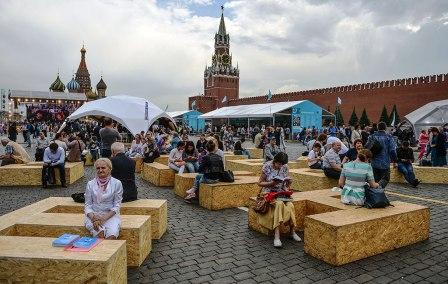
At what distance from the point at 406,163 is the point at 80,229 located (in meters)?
8.66

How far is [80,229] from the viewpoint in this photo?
4234 mm

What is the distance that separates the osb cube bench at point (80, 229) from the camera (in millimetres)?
4211

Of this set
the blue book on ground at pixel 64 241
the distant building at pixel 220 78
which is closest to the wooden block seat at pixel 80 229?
the blue book on ground at pixel 64 241

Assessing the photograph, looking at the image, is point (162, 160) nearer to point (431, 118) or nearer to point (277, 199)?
point (277, 199)

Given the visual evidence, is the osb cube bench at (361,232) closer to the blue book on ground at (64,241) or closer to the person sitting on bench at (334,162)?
the blue book on ground at (64,241)

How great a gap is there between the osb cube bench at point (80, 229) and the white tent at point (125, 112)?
1392 cm

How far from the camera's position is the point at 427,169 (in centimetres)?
1002

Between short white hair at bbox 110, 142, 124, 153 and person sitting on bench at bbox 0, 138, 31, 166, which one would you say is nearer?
short white hair at bbox 110, 142, 124, 153

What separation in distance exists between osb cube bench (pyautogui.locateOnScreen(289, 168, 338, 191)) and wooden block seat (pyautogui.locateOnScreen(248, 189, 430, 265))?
2999 mm

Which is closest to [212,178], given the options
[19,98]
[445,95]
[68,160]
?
[68,160]

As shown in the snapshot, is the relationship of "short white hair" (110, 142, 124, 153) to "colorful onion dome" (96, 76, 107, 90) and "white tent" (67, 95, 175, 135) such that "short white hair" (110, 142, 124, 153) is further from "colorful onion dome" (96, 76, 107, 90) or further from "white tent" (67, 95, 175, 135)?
"colorful onion dome" (96, 76, 107, 90)

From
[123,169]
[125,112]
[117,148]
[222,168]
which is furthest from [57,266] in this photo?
[125,112]

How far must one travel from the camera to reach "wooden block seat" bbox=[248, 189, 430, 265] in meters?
4.27

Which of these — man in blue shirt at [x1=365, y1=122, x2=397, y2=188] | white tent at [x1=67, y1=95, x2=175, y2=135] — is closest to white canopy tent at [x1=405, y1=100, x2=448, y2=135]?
white tent at [x1=67, y1=95, x2=175, y2=135]
